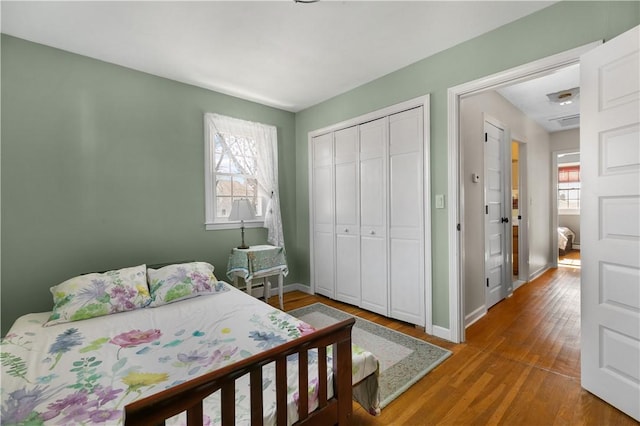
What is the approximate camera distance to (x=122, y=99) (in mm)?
2752

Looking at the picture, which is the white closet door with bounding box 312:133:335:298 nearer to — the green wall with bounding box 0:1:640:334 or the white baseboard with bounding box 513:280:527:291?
the green wall with bounding box 0:1:640:334

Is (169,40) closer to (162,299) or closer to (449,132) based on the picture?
(162,299)

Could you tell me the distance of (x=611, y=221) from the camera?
1684mm

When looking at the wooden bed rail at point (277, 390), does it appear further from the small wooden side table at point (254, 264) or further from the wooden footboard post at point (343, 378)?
the small wooden side table at point (254, 264)

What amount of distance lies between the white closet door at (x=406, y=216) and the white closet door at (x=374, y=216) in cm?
8

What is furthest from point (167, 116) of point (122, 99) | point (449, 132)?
point (449, 132)

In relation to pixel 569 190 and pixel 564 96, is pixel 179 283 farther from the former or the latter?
pixel 569 190

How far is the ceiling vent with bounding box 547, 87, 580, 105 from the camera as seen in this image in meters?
3.38

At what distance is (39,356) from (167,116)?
2.33 metres

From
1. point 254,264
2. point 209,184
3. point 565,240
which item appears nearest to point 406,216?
point 254,264

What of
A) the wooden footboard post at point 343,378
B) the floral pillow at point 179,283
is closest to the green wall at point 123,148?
the floral pillow at point 179,283

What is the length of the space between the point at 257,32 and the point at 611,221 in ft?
8.89

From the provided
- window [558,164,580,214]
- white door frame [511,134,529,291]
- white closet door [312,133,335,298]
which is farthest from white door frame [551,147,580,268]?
white closet door [312,133,335,298]

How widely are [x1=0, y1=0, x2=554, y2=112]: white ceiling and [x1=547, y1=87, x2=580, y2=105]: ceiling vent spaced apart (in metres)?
1.92
